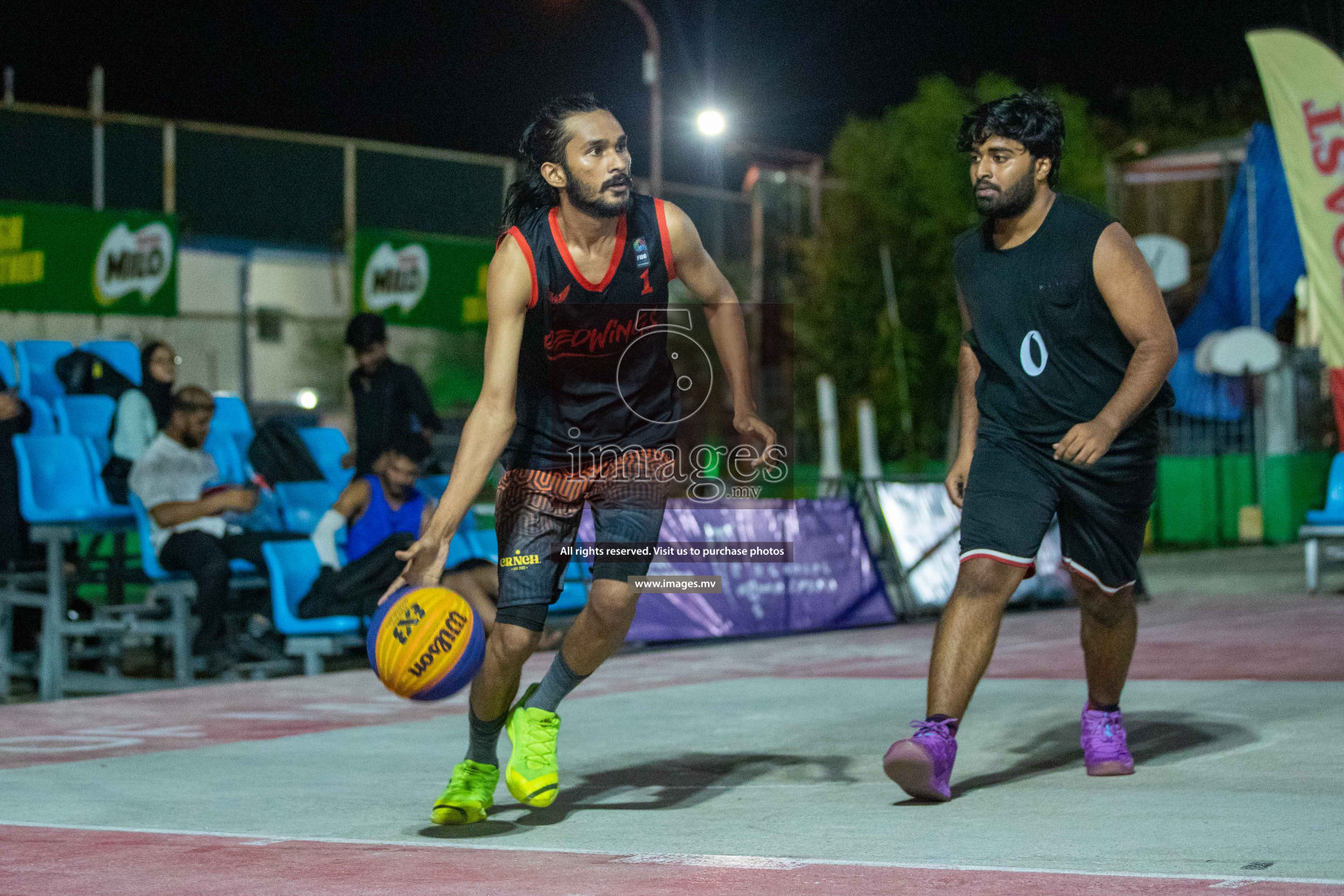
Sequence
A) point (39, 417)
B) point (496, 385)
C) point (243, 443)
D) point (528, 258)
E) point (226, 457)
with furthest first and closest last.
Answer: point (243, 443), point (226, 457), point (39, 417), point (528, 258), point (496, 385)

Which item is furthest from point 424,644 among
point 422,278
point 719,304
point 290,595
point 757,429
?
point 422,278

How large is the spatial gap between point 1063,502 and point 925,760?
1.03 metres

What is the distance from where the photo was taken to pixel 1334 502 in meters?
14.4

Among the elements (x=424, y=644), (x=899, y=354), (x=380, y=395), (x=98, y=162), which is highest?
(x=98, y=162)

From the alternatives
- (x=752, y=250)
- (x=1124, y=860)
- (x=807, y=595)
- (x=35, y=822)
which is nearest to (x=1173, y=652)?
(x=807, y=595)

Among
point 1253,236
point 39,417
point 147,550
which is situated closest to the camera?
point 147,550

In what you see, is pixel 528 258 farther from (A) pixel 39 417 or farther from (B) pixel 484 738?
(A) pixel 39 417

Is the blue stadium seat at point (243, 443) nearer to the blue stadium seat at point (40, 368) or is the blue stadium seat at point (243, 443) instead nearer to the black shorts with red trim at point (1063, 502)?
the blue stadium seat at point (40, 368)

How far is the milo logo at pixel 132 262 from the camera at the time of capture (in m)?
16.5

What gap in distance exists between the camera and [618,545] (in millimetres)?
5152

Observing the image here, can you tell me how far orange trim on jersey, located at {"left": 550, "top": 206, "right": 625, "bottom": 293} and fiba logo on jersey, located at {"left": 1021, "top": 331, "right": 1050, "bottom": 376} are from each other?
1.36m

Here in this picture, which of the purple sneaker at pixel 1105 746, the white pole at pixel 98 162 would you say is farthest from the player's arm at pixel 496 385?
the white pole at pixel 98 162

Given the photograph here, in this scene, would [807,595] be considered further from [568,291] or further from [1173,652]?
[568,291]

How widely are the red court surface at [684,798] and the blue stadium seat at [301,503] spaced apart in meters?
1.86
